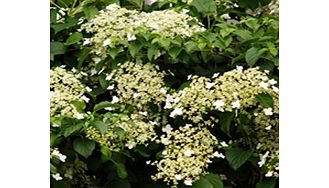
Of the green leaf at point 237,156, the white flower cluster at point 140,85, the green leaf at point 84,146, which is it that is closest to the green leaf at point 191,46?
the white flower cluster at point 140,85

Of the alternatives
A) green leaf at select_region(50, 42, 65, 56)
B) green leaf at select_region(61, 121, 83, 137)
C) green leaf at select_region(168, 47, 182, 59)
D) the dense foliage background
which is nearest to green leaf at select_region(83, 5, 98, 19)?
the dense foliage background

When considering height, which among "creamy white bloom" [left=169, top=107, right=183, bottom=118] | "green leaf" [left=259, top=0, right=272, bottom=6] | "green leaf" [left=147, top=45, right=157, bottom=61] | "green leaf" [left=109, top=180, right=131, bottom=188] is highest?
"green leaf" [left=259, top=0, right=272, bottom=6]

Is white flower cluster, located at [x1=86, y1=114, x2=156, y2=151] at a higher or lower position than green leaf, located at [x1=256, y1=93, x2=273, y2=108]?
lower

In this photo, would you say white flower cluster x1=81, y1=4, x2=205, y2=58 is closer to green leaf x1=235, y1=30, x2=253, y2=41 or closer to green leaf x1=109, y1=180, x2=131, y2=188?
green leaf x1=235, y1=30, x2=253, y2=41

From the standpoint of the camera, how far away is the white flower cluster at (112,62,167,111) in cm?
187

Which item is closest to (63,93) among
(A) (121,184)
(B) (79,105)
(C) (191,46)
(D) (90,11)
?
(B) (79,105)

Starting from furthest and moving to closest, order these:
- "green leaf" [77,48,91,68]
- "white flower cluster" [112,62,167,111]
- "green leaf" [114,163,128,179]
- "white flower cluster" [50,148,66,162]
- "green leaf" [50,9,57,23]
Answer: "green leaf" [50,9,57,23] < "green leaf" [77,48,91,68] < "white flower cluster" [112,62,167,111] < "green leaf" [114,163,128,179] < "white flower cluster" [50,148,66,162]

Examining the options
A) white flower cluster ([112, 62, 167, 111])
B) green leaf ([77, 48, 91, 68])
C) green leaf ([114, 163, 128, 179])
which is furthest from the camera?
green leaf ([77, 48, 91, 68])

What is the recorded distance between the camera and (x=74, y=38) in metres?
2.09

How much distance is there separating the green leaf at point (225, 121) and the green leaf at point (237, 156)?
6 centimetres

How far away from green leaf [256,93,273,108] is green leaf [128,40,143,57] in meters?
0.41

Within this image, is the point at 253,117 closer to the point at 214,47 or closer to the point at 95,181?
the point at 214,47

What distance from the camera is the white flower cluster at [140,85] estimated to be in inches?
73.5
